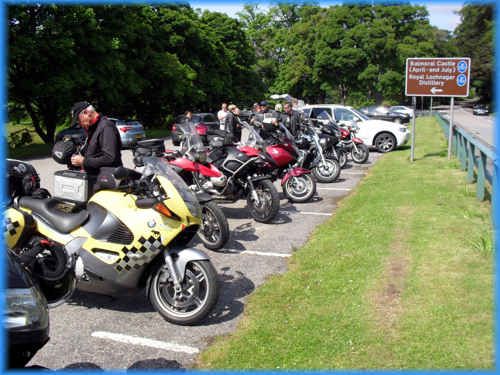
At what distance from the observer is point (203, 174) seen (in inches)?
285

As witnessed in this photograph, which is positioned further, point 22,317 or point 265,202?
point 265,202

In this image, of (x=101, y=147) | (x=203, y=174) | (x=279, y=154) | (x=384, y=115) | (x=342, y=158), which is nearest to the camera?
(x=101, y=147)

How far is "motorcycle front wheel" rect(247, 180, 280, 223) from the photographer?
7629mm

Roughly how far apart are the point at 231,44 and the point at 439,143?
108ft

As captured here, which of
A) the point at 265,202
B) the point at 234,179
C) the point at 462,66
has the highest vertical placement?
the point at 462,66

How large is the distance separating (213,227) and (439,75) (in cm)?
1099

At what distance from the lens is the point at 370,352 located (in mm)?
3648

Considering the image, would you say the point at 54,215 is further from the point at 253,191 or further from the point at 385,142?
the point at 385,142

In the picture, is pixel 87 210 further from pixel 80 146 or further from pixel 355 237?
pixel 355 237

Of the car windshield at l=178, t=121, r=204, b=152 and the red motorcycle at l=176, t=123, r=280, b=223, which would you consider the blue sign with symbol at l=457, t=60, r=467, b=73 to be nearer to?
the red motorcycle at l=176, t=123, r=280, b=223

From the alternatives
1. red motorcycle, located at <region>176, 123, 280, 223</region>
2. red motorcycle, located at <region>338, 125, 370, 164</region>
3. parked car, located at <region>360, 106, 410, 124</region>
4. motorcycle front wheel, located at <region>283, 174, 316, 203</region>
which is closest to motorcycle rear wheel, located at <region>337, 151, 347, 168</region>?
red motorcycle, located at <region>338, 125, 370, 164</region>

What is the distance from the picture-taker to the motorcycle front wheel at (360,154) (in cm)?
1534

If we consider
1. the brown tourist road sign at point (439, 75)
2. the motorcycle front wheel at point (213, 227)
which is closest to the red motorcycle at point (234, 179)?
the motorcycle front wheel at point (213, 227)

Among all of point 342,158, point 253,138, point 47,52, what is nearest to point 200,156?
point 253,138
